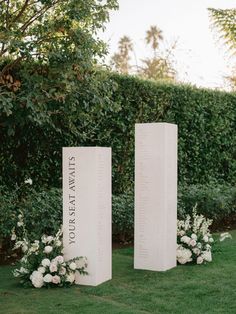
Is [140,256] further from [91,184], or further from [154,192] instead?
[91,184]

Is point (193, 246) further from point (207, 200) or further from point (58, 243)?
point (207, 200)

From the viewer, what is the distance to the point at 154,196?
682 centimetres

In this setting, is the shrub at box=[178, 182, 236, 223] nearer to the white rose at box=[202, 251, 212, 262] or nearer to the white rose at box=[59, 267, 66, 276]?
the white rose at box=[202, 251, 212, 262]

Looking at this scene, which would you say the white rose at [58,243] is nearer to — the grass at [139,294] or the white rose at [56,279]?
the white rose at [56,279]

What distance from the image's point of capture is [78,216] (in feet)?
20.3

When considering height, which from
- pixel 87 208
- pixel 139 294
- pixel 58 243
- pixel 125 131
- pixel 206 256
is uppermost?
pixel 125 131

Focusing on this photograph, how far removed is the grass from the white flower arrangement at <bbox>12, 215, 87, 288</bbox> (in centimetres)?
10

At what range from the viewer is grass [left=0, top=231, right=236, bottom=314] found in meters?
5.28

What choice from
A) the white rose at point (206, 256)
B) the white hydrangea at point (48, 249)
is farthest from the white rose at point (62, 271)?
the white rose at point (206, 256)

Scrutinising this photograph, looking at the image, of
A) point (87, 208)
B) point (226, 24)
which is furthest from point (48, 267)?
point (226, 24)

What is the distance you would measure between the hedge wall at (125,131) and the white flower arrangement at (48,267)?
162 cm

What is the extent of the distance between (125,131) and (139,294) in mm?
4564

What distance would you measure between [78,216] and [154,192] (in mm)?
1084

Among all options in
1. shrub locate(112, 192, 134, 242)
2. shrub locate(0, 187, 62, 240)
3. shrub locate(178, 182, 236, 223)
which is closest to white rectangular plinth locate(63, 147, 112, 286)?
shrub locate(0, 187, 62, 240)
